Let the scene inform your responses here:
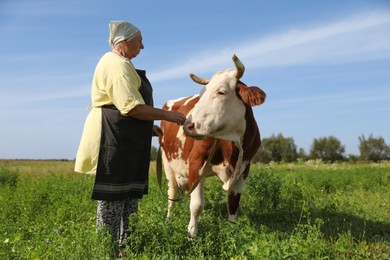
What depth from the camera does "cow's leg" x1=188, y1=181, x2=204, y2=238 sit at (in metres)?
5.21

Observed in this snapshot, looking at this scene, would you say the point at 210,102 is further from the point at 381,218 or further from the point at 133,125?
the point at 381,218

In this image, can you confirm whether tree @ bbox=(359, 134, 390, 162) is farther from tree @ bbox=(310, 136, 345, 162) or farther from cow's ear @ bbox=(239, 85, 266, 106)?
cow's ear @ bbox=(239, 85, 266, 106)

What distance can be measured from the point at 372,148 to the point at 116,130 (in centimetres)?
6086

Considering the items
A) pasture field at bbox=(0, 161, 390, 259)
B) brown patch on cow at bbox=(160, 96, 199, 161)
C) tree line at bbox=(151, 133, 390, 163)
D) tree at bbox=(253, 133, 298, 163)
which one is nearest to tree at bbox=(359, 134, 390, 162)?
tree line at bbox=(151, 133, 390, 163)

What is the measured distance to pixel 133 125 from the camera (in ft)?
14.6

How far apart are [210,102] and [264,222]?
10.7 ft

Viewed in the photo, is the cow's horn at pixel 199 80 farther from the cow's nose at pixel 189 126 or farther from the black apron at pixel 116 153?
the black apron at pixel 116 153

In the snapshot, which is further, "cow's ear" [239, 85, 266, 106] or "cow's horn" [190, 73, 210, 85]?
"cow's horn" [190, 73, 210, 85]

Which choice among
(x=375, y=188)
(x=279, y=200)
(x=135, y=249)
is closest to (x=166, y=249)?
(x=135, y=249)

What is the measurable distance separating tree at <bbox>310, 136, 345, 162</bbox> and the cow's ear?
59.6m

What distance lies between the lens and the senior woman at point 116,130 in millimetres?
4312

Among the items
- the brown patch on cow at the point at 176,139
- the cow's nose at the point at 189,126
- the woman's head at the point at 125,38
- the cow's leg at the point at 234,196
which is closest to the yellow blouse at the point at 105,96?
the woman's head at the point at 125,38

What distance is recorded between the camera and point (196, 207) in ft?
17.3

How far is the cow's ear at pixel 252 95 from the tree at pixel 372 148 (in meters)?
57.7
